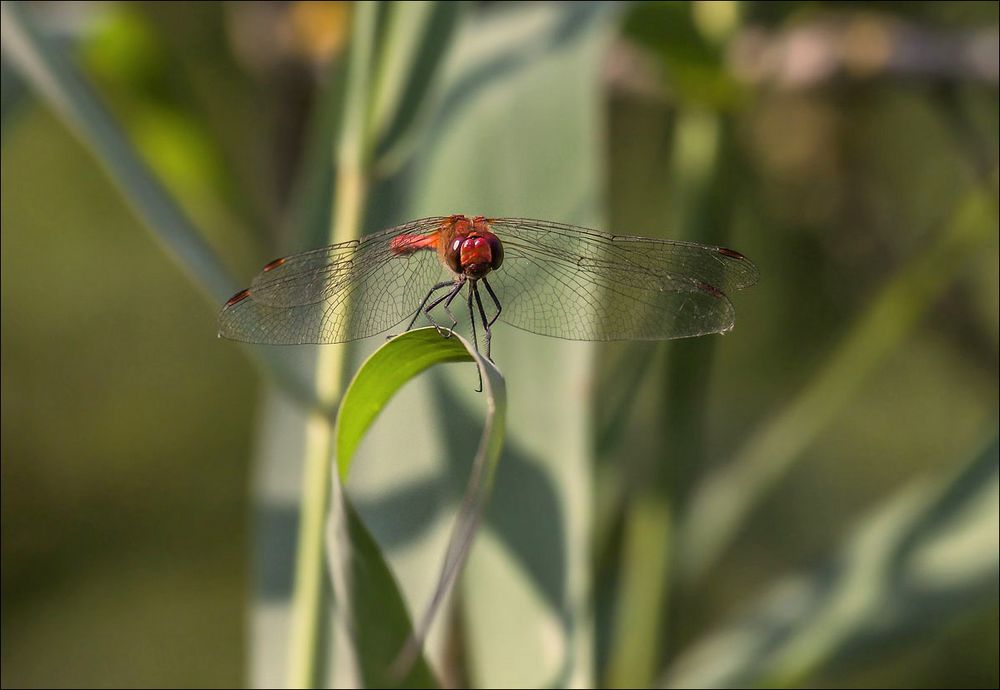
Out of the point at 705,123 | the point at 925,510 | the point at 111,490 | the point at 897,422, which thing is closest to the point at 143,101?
the point at 705,123

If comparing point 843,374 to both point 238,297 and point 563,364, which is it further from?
point 238,297

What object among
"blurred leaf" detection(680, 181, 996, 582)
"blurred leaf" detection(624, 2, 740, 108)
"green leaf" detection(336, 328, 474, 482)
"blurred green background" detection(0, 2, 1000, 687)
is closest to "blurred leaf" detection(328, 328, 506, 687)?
"green leaf" detection(336, 328, 474, 482)

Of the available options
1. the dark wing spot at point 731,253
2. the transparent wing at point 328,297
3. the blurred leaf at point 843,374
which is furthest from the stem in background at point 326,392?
the blurred leaf at point 843,374

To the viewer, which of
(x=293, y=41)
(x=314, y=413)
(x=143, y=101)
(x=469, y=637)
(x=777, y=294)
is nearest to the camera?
(x=314, y=413)

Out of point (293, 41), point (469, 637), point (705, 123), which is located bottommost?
point (469, 637)

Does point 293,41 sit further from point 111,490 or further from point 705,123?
point 111,490

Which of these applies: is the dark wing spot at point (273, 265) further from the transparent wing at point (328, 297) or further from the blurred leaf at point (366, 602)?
the blurred leaf at point (366, 602)

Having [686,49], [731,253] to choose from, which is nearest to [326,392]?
[731,253]
